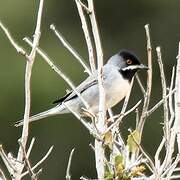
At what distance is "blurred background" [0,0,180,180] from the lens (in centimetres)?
2050

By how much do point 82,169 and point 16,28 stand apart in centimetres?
355

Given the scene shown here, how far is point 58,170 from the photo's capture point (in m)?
20.9

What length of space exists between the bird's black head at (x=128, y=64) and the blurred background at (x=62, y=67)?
10.7m

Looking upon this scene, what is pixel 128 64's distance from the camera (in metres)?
8.43

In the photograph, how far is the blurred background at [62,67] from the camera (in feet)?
67.3

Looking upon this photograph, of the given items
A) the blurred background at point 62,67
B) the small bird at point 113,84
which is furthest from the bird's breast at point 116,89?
the blurred background at point 62,67

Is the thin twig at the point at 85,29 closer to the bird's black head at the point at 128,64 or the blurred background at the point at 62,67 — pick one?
the bird's black head at the point at 128,64

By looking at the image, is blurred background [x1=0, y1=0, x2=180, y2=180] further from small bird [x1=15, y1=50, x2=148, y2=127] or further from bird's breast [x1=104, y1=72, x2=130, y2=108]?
bird's breast [x1=104, y1=72, x2=130, y2=108]

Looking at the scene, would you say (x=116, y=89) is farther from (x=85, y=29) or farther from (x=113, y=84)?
(x=85, y=29)

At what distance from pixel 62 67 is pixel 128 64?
1254 cm

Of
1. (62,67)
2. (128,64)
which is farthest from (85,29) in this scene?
(62,67)

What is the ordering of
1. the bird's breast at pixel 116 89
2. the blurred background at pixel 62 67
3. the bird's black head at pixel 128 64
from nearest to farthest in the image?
the bird's breast at pixel 116 89, the bird's black head at pixel 128 64, the blurred background at pixel 62 67

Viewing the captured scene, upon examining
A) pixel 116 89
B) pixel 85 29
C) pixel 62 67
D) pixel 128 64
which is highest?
pixel 85 29

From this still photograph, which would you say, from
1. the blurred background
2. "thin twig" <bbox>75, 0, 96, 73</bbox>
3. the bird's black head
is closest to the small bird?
the bird's black head
